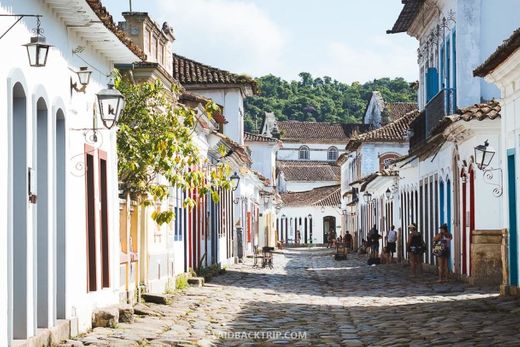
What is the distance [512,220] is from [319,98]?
11947 cm

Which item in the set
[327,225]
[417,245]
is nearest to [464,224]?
[417,245]

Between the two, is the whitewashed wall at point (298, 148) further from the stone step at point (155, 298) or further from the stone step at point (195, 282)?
the stone step at point (155, 298)

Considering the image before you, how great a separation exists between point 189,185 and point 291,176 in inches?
3132

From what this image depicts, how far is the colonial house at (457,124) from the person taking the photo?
2161cm

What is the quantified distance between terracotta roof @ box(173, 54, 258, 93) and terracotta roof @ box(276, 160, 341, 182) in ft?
192

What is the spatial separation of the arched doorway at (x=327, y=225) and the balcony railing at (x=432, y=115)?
171ft

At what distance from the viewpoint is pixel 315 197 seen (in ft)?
282

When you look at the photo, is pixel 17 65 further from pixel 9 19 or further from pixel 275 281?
pixel 275 281

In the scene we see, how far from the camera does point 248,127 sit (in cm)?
12238

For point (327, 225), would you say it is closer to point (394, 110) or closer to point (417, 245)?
point (394, 110)

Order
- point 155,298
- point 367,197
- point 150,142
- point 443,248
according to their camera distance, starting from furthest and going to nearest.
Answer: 1. point 367,197
2. point 443,248
3. point 155,298
4. point 150,142

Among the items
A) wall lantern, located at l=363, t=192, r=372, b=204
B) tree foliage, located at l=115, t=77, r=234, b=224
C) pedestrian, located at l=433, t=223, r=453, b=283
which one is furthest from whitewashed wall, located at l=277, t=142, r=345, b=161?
tree foliage, located at l=115, t=77, r=234, b=224

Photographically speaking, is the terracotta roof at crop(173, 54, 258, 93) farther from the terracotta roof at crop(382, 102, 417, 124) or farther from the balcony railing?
the terracotta roof at crop(382, 102, 417, 124)

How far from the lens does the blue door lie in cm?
1742
